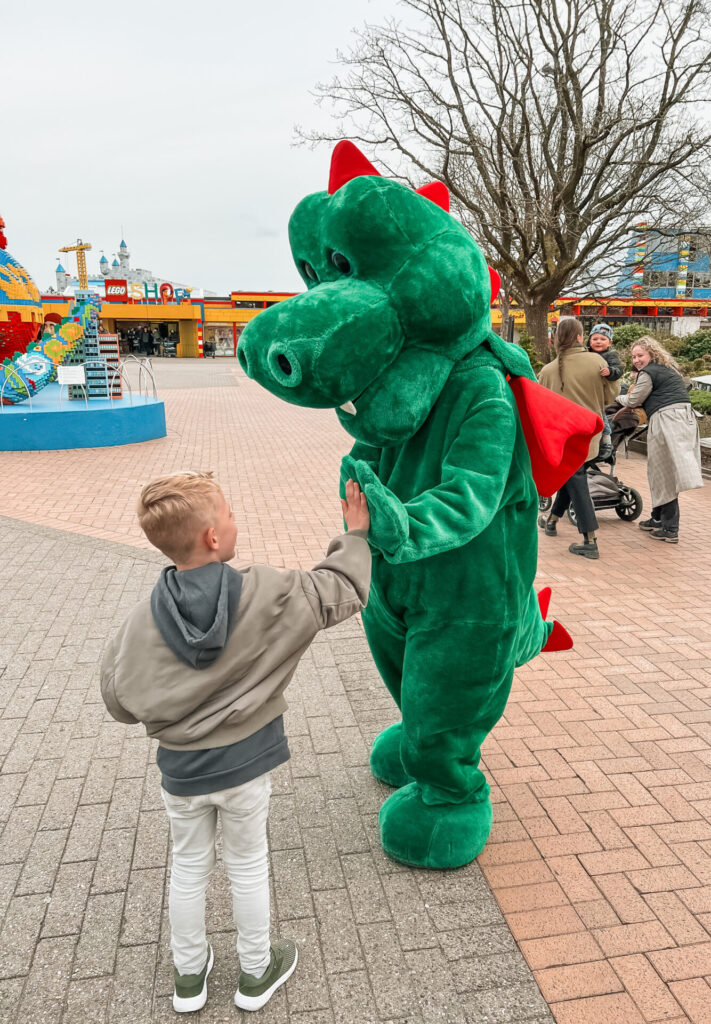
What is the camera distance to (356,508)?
1.80 m

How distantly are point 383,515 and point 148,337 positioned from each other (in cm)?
4342

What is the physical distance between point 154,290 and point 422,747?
137 feet

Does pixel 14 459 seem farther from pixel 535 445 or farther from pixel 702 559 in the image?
pixel 535 445

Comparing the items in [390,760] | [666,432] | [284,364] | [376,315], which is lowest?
[390,760]

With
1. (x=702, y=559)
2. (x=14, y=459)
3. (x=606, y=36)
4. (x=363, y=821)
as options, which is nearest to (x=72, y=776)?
(x=363, y=821)

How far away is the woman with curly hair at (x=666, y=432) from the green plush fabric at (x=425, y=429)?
4.60 metres

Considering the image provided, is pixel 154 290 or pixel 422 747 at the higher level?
pixel 154 290

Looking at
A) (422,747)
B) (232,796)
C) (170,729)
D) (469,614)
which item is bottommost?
(422,747)

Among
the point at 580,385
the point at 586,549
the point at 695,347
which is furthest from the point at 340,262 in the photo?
the point at 695,347

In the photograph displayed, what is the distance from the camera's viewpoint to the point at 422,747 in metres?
2.29

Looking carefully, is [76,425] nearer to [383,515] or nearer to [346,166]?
[346,166]

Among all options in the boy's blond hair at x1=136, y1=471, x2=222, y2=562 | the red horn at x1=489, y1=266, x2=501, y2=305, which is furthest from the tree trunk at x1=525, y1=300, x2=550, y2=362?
the boy's blond hair at x1=136, y1=471, x2=222, y2=562

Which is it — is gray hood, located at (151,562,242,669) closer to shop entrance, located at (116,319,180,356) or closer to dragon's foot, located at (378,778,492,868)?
dragon's foot, located at (378,778,492,868)

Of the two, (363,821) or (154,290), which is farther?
(154,290)
